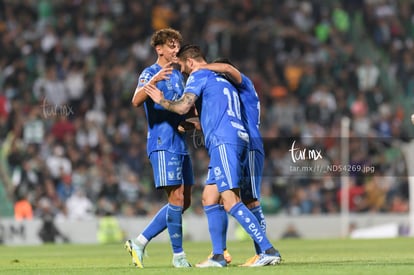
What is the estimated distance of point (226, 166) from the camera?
454 inches

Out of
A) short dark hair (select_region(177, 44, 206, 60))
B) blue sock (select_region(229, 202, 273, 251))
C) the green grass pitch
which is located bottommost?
the green grass pitch

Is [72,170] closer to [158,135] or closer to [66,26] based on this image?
[66,26]

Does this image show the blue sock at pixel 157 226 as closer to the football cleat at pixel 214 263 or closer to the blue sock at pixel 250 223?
the football cleat at pixel 214 263

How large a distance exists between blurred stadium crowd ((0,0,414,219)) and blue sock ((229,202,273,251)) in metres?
9.96

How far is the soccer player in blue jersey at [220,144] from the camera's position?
37.8 ft

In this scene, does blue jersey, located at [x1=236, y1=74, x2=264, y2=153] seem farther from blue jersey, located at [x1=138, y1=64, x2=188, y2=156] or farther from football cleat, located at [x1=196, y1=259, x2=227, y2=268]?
football cleat, located at [x1=196, y1=259, x2=227, y2=268]

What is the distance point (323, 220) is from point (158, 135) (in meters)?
12.3

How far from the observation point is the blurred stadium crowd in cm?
2361

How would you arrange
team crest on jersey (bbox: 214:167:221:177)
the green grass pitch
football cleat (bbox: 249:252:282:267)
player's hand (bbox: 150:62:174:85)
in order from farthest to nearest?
1. player's hand (bbox: 150:62:174:85)
2. team crest on jersey (bbox: 214:167:221:177)
3. football cleat (bbox: 249:252:282:267)
4. the green grass pitch

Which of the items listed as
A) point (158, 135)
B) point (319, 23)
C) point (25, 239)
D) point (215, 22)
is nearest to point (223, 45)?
point (215, 22)

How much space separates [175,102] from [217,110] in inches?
17.4

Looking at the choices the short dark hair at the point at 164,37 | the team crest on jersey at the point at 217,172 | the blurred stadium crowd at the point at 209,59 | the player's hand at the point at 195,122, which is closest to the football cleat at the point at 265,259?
the team crest on jersey at the point at 217,172

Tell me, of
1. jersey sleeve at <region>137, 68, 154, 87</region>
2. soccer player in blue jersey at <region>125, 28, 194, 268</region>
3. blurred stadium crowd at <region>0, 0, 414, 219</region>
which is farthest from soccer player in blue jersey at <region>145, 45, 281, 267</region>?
blurred stadium crowd at <region>0, 0, 414, 219</region>

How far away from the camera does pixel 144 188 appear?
2370 cm
